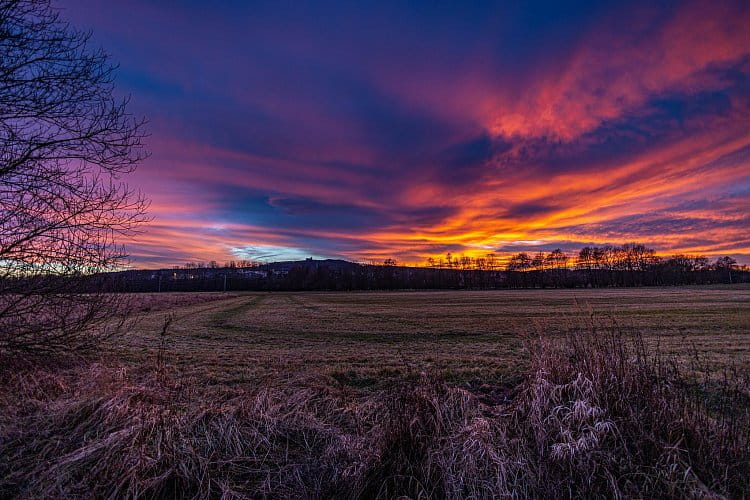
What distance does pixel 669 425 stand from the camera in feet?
13.5

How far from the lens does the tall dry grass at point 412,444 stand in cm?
381

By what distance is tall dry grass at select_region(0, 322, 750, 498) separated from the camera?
12.5 feet

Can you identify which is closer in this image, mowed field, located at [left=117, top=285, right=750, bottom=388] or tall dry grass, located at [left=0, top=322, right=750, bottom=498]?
tall dry grass, located at [left=0, top=322, right=750, bottom=498]

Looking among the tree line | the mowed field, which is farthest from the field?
the tree line

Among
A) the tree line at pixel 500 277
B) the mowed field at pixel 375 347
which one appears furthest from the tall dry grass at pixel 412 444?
the tree line at pixel 500 277

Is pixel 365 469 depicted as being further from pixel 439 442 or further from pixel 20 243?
pixel 20 243

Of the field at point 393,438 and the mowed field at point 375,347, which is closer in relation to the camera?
the field at point 393,438

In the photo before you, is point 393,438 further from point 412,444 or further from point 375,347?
point 375,347

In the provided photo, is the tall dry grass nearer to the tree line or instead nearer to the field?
the field

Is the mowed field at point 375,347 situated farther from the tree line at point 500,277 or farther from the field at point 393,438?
the tree line at point 500,277

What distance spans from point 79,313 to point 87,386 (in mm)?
1322

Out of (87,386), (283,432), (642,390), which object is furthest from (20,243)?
(642,390)

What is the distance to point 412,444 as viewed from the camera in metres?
4.56

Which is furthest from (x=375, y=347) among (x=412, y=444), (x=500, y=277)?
(x=500, y=277)
